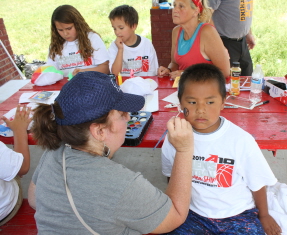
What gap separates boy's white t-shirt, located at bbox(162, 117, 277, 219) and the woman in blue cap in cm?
30

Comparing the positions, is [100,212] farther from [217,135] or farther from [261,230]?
[261,230]

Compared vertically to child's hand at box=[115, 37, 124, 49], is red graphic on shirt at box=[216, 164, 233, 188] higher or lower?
lower

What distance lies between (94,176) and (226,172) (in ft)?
2.53

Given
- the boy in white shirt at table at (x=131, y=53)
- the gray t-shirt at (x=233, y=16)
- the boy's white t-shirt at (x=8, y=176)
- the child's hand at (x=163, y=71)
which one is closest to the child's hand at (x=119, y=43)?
the boy in white shirt at table at (x=131, y=53)

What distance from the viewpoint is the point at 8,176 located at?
5.12 feet

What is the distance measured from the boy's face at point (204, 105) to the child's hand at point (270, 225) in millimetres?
554

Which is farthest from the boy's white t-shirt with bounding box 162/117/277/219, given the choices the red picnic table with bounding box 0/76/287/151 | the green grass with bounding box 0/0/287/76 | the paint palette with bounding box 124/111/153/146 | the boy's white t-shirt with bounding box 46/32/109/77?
the green grass with bounding box 0/0/287/76

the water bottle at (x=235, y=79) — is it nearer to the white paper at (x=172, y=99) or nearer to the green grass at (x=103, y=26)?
the white paper at (x=172, y=99)

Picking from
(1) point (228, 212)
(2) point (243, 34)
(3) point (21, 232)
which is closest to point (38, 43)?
(2) point (243, 34)

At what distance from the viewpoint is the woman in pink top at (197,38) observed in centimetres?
244

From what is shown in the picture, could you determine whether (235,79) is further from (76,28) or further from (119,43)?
(76,28)

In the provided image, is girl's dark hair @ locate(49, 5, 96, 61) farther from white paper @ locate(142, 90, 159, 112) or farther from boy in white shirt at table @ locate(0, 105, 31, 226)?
boy in white shirt at table @ locate(0, 105, 31, 226)

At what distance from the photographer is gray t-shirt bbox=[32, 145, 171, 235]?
1000 mm

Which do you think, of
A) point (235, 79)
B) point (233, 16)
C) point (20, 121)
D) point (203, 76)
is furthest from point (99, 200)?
point (233, 16)
